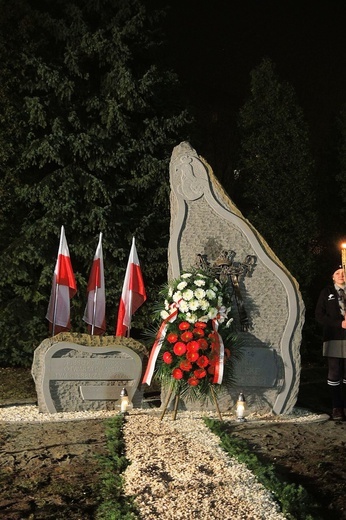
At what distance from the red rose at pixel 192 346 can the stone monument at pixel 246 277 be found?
39.9 inches

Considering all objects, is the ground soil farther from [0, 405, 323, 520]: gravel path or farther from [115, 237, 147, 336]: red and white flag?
[115, 237, 147, 336]: red and white flag

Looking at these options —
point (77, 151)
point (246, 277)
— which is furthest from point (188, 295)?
point (77, 151)

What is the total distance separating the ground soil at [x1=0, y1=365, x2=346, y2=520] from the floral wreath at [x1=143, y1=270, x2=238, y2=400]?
66 centimetres

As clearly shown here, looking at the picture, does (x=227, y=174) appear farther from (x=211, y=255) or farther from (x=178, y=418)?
(x=178, y=418)

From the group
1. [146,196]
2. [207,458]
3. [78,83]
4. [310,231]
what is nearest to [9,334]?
[146,196]

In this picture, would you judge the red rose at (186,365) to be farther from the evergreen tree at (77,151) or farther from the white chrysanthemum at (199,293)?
the evergreen tree at (77,151)

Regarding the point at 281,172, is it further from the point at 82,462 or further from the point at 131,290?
the point at 82,462

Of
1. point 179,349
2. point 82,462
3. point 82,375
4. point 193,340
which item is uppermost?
point 193,340

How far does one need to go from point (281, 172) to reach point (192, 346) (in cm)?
684

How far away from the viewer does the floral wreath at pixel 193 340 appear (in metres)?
7.70

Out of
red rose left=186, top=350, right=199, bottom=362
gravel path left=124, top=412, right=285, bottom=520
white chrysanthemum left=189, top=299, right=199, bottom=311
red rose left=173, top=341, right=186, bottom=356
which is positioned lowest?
gravel path left=124, top=412, right=285, bottom=520

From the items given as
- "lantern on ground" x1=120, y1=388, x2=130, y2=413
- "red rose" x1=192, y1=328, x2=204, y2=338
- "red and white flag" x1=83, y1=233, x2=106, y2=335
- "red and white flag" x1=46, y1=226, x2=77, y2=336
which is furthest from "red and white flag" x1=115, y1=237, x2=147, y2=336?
"red rose" x1=192, y1=328, x2=204, y2=338

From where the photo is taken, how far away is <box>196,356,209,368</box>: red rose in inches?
302

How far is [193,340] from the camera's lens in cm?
776
